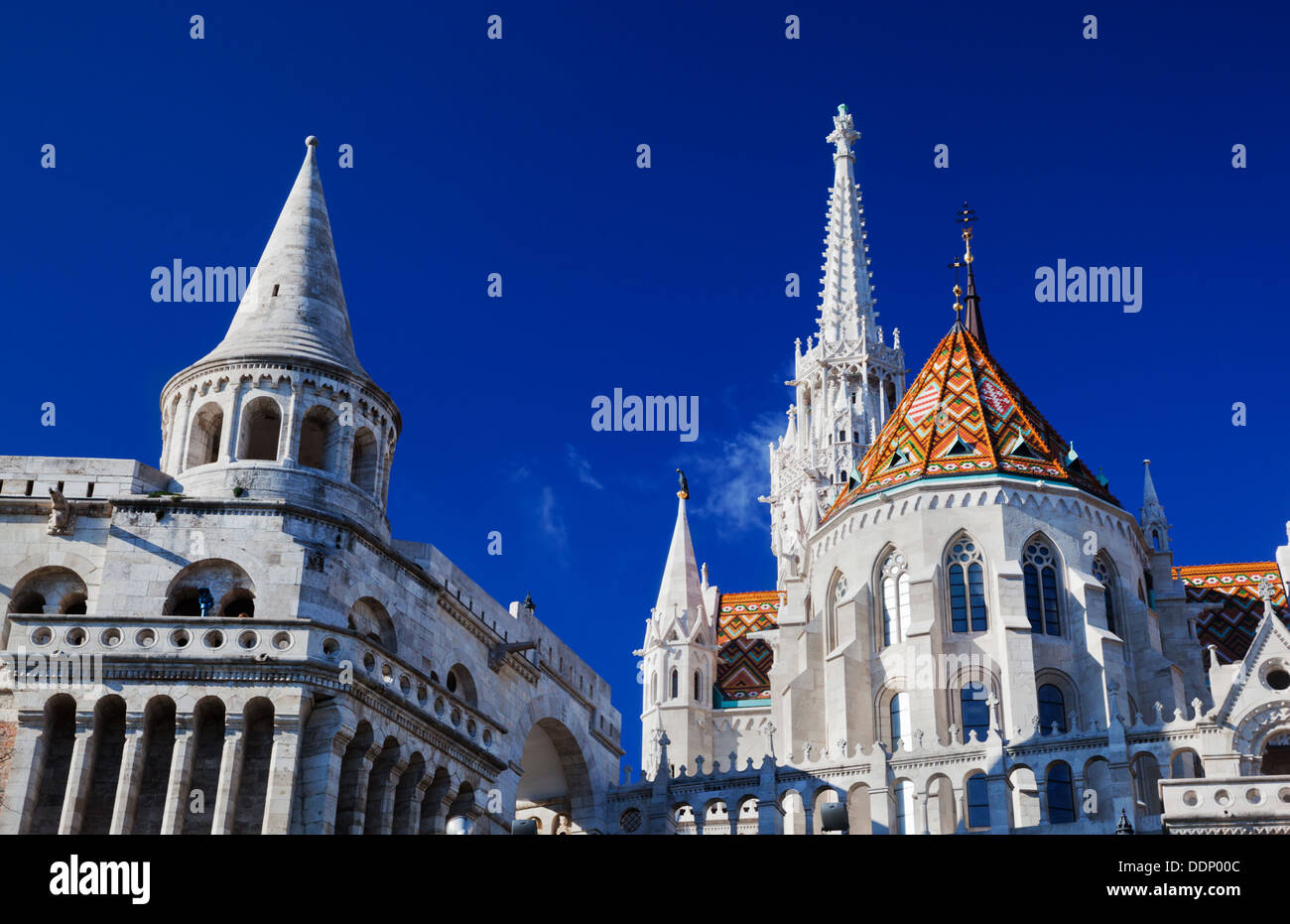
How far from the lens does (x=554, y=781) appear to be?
38.6 metres

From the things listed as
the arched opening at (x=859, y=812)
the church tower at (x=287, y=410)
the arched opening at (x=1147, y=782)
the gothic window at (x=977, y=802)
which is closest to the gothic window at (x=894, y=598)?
the gothic window at (x=977, y=802)

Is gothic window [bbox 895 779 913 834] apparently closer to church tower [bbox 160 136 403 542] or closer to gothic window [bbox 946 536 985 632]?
gothic window [bbox 946 536 985 632]

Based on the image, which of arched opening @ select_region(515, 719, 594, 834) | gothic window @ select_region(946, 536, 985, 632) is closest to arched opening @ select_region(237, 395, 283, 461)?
arched opening @ select_region(515, 719, 594, 834)

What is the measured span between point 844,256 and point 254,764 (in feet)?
186

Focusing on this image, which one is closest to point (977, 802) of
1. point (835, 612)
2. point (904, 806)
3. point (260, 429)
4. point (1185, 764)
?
point (904, 806)

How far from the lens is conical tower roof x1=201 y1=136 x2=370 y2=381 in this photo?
103 ft

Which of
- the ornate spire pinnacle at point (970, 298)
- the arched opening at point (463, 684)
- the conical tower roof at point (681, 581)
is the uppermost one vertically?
the ornate spire pinnacle at point (970, 298)

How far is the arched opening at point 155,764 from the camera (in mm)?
25797

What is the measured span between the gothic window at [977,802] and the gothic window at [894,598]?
18.4ft

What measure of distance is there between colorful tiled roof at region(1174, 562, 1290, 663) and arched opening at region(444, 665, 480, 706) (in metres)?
23.9

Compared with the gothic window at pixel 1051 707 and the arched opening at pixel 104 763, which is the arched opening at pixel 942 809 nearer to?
the gothic window at pixel 1051 707

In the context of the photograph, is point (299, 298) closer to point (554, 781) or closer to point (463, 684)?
point (463, 684)

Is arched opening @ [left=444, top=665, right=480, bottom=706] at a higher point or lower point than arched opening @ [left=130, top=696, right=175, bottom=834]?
higher
